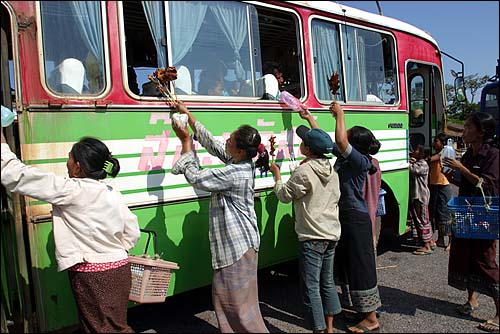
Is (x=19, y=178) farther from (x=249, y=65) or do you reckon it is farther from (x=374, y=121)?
(x=374, y=121)

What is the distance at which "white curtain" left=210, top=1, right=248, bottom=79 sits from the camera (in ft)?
11.8

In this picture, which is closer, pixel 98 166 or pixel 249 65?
pixel 98 166

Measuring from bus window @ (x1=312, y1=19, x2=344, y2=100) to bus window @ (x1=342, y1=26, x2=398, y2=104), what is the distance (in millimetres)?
131

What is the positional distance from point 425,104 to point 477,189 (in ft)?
10.1

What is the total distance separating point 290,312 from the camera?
4102 mm

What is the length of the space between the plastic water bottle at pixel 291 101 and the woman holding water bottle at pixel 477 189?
1.29 meters

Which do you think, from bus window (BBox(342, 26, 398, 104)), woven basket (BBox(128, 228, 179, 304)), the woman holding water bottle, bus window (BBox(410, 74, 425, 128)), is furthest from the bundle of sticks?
bus window (BBox(410, 74, 425, 128))

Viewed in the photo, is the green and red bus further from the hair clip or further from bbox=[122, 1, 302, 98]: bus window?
the hair clip

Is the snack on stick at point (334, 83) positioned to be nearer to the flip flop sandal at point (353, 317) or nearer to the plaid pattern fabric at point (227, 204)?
the plaid pattern fabric at point (227, 204)

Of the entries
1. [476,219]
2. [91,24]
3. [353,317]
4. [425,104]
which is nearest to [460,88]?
[425,104]

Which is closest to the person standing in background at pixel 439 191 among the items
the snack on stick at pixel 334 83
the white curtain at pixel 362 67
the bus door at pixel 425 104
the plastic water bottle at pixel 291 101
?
the bus door at pixel 425 104

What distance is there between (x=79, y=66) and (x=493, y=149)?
126 inches

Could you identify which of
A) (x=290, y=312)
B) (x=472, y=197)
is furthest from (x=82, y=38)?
(x=472, y=197)


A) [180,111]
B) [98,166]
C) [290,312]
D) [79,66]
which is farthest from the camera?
[290,312]
